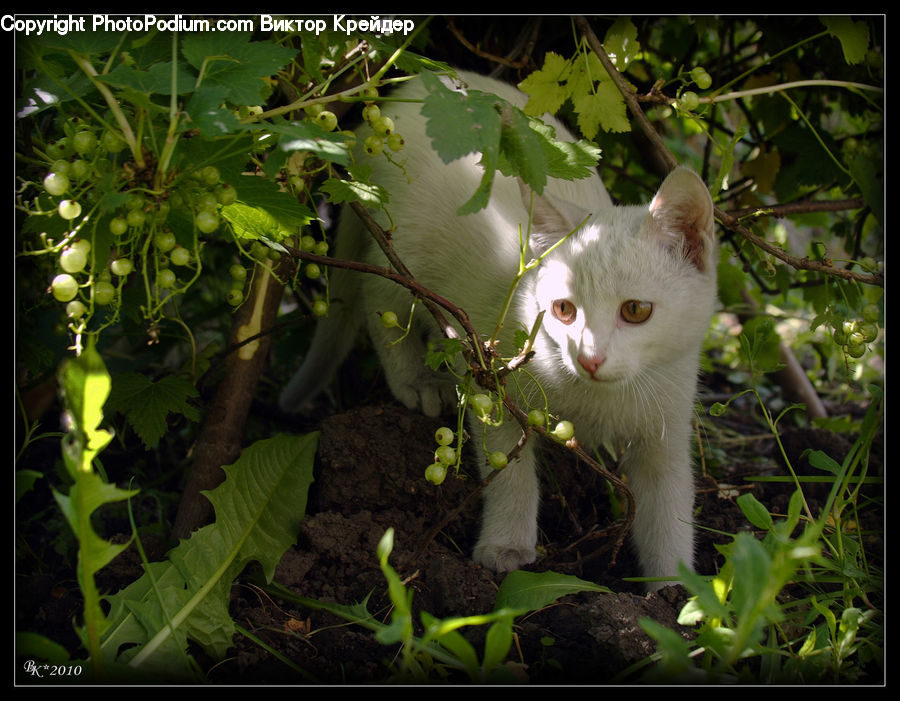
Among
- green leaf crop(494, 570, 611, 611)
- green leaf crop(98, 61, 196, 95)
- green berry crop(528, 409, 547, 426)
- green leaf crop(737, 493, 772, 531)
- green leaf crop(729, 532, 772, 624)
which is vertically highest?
green leaf crop(98, 61, 196, 95)

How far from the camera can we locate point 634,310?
172 centimetres

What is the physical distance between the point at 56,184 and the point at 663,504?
1.62 meters

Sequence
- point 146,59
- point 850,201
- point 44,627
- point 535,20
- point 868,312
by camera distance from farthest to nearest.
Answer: point 535,20 < point 850,201 < point 868,312 < point 44,627 < point 146,59

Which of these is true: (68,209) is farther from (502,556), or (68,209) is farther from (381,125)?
(502,556)

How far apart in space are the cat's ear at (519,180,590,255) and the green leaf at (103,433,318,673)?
0.77 meters

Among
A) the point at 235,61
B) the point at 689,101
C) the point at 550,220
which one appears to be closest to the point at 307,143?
the point at 235,61

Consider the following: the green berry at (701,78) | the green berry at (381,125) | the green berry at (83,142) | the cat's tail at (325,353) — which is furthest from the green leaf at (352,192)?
the cat's tail at (325,353)

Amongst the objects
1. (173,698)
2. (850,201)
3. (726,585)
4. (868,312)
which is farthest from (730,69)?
(173,698)

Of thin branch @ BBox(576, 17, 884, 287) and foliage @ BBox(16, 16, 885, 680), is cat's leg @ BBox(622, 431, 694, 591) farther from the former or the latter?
thin branch @ BBox(576, 17, 884, 287)

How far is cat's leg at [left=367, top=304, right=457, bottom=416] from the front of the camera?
250 cm

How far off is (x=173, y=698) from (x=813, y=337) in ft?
10.6

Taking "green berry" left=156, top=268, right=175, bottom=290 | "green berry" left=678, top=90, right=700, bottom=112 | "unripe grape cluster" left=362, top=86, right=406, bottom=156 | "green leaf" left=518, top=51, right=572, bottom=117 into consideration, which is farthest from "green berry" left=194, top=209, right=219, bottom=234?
"green berry" left=678, top=90, right=700, bottom=112

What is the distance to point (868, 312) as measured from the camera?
1.77 m

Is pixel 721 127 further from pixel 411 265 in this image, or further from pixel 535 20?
pixel 411 265
